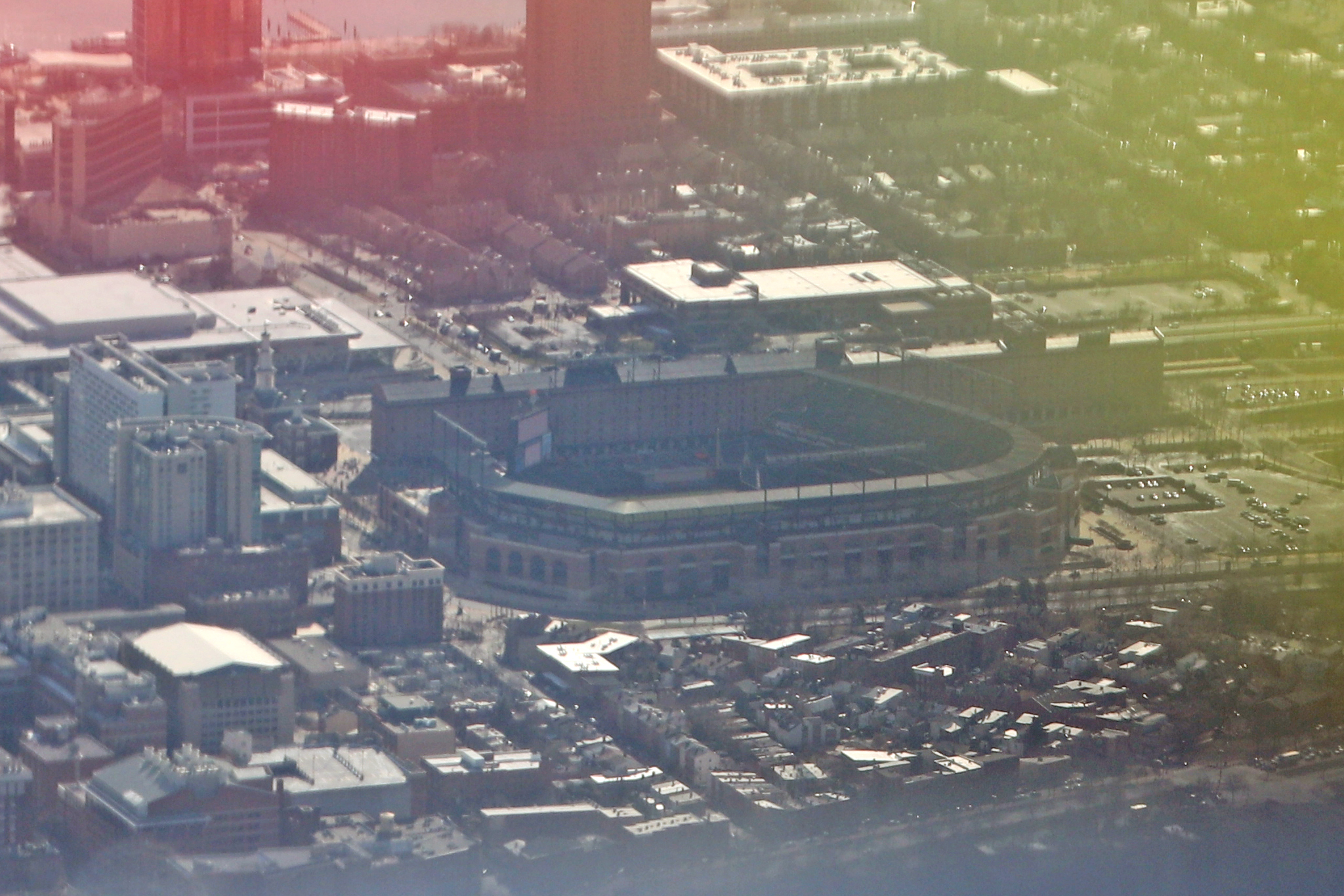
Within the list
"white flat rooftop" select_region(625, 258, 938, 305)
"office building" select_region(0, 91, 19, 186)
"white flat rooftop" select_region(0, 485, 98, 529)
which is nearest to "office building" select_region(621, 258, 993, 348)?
"white flat rooftop" select_region(625, 258, 938, 305)

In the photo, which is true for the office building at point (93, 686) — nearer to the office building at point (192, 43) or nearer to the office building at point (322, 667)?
the office building at point (322, 667)

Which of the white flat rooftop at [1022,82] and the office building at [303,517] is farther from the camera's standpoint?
the white flat rooftop at [1022,82]

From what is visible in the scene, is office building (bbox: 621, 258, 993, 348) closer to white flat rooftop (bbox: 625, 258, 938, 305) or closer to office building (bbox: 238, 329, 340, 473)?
white flat rooftop (bbox: 625, 258, 938, 305)

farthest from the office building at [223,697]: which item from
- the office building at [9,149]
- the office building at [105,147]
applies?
the office building at [9,149]

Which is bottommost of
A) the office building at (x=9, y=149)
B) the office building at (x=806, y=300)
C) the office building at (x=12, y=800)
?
the office building at (x=12, y=800)

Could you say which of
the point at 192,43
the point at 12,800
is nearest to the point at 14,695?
the point at 12,800

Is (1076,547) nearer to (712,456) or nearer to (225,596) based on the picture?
(712,456)
